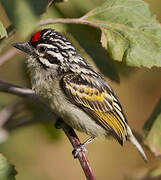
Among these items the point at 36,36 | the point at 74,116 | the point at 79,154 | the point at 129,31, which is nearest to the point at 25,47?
the point at 36,36

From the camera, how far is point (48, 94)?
3.94 metres

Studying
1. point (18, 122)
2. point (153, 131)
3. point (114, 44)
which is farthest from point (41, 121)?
point (114, 44)

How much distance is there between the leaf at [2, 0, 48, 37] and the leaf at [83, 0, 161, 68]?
2.95 ft

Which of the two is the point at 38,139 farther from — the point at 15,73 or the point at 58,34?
the point at 58,34

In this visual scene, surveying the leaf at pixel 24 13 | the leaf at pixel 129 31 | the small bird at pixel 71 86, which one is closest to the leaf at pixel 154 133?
the small bird at pixel 71 86

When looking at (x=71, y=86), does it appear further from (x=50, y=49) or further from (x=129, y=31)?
(x=129, y=31)

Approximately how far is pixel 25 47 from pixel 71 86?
1.81 ft

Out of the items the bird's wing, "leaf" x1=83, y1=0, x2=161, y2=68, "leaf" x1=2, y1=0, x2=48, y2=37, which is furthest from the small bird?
"leaf" x1=2, y1=0, x2=48, y2=37

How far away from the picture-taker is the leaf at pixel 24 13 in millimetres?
2104

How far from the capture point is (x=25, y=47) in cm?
386

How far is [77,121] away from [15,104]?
684mm

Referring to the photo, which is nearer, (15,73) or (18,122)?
(18,122)

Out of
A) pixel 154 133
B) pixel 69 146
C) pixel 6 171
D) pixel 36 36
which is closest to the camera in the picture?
pixel 6 171

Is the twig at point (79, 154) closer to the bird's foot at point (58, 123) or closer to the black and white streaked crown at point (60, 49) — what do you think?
the bird's foot at point (58, 123)
